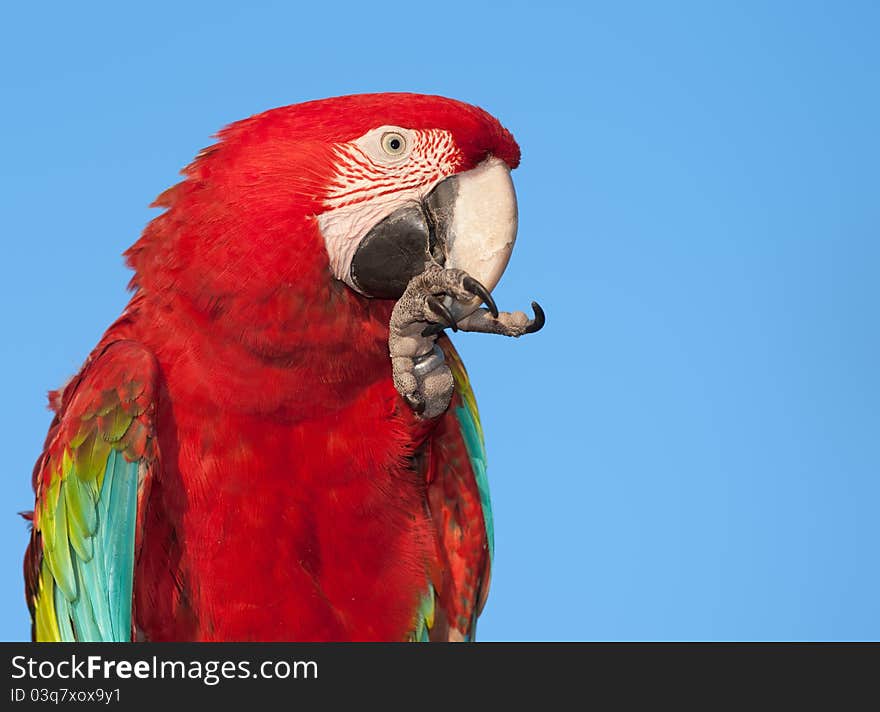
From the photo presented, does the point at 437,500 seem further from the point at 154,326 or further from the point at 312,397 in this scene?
the point at 154,326

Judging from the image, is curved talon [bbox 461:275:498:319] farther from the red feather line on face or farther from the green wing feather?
the green wing feather

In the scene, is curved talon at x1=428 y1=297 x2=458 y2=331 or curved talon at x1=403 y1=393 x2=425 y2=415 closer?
curved talon at x1=428 y1=297 x2=458 y2=331

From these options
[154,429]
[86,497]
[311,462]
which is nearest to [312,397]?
[311,462]

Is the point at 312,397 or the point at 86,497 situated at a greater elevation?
the point at 312,397

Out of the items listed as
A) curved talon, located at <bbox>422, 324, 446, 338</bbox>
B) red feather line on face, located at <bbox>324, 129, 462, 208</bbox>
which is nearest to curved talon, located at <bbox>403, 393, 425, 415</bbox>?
curved talon, located at <bbox>422, 324, 446, 338</bbox>

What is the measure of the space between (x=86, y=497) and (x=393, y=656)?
3.38ft

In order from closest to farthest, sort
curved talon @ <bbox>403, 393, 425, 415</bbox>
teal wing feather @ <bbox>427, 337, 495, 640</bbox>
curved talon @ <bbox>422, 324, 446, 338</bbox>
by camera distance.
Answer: curved talon @ <bbox>422, 324, 446, 338</bbox> → curved talon @ <bbox>403, 393, 425, 415</bbox> → teal wing feather @ <bbox>427, 337, 495, 640</bbox>

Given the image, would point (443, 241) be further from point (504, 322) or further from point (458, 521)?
point (458, 521)

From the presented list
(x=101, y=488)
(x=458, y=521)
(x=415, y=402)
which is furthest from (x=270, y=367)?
(x=458, y=521)

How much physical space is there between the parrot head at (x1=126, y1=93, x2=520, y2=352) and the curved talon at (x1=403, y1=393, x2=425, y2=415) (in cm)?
33

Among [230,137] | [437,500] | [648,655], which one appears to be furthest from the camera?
[437,500]

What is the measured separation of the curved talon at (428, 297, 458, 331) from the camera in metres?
3.45

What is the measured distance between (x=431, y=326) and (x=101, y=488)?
3.56ft

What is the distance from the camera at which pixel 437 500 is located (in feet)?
13.7
